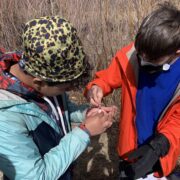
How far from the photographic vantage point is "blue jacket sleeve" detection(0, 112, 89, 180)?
1.45m

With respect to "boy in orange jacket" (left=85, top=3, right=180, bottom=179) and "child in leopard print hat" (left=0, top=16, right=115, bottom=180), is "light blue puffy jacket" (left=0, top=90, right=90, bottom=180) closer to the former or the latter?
"child in leopard print hat" (left=0, top=16, right=115, bottom=180)

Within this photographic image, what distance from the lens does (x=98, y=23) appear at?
11.7ft

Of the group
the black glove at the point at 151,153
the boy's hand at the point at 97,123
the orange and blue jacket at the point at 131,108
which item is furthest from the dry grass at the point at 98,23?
the boy's hand at the point at 97,123

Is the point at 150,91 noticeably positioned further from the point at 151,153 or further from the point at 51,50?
the point at 51,50

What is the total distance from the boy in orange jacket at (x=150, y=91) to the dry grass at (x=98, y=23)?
135cm

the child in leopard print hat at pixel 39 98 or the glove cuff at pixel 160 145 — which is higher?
the child in leopard print hat at pixel 39 98

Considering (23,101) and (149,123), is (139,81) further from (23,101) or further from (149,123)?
(23,101)

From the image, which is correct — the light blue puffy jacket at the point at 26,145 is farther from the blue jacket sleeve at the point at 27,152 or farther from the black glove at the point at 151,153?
the black glove at the point at 151,153

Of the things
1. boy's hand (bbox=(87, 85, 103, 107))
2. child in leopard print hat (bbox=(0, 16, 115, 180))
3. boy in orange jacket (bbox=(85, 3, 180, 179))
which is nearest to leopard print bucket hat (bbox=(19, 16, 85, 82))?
child in leopard print hat (bbox=(0, 16, 115, 180))

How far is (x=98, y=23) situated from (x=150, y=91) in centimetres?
183

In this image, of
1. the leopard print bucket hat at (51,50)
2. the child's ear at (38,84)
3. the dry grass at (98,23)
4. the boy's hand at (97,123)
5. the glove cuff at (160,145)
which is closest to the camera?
the leopard print bucket hat at (51,50)

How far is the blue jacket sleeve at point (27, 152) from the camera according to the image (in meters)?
1.45

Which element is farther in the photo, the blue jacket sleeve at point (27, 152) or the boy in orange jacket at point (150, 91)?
the boy in orange jacket at point (150, 91)

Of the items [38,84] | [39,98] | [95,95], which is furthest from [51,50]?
[95,95]
